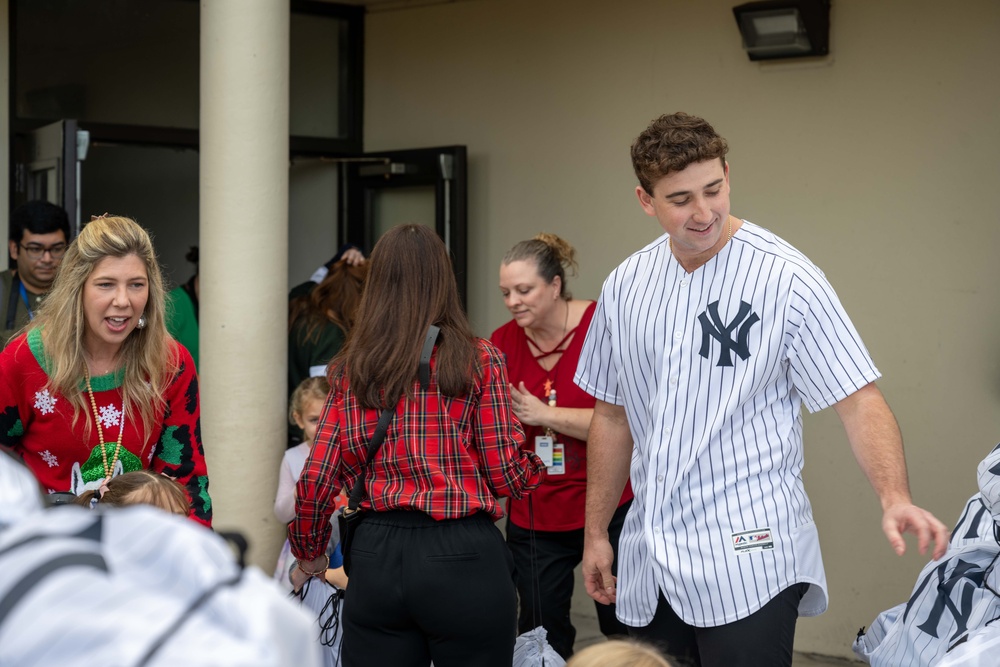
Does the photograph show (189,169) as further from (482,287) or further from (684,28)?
(684,28)

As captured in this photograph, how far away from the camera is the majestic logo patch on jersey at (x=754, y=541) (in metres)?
2.72

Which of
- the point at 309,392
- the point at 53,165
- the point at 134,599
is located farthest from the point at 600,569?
the point at 53,165

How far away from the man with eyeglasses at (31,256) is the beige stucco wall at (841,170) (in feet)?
7.54

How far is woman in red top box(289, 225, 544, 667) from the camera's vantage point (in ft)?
9.93

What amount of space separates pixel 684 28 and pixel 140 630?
4825 millimetres

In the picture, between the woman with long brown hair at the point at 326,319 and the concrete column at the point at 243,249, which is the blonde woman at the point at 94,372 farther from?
the woman with long brown hair at the point at 326,319

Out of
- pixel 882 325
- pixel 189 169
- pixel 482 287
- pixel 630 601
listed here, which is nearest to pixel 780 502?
pixel 630 601

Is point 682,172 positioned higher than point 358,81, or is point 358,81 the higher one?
point 358,81

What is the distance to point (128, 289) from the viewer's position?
3080mm

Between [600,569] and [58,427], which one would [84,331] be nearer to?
[58,427]

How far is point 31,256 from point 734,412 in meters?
3.15

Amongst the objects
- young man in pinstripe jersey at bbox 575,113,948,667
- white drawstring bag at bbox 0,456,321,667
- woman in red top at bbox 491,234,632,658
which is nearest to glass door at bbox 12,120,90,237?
woman in red top at bbox 491,234,632,658

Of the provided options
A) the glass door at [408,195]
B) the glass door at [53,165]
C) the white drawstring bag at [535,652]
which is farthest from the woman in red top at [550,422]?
the glass door at [53,165]

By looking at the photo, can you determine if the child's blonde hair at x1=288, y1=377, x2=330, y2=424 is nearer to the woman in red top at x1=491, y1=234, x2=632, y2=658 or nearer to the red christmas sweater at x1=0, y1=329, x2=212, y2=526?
the woman in red top at x1=491, y1=234, x2=632, y2=658
